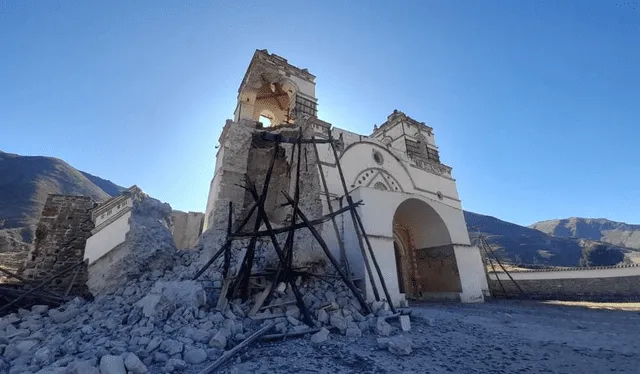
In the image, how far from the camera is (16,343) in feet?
13.5

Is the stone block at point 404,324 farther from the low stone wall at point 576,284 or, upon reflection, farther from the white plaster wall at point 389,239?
the low stone wall at point 576,284

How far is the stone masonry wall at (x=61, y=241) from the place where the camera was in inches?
299

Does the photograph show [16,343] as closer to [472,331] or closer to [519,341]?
[472,331]

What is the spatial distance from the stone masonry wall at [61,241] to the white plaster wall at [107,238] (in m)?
0.81

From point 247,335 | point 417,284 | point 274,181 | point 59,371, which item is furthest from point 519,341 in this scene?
point 274,181

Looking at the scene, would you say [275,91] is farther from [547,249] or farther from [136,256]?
[547,249]

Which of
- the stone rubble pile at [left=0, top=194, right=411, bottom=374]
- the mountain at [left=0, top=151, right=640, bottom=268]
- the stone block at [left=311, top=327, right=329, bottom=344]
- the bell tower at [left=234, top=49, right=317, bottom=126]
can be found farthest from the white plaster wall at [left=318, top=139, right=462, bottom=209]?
the stone block at [left=311, top=327, right=329, bottom=344]

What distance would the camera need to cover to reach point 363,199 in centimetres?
863

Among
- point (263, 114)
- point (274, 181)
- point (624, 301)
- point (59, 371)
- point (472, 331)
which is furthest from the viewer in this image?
point (263, 114)

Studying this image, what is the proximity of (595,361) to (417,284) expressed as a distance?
8.83 m

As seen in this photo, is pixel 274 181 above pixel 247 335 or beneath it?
above

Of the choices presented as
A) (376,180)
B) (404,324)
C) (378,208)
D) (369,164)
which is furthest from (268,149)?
(404,324)

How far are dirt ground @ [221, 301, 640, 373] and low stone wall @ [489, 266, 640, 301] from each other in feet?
27.9

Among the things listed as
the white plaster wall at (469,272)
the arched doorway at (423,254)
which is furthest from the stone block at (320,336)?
the white plaster wall at (469,272)
